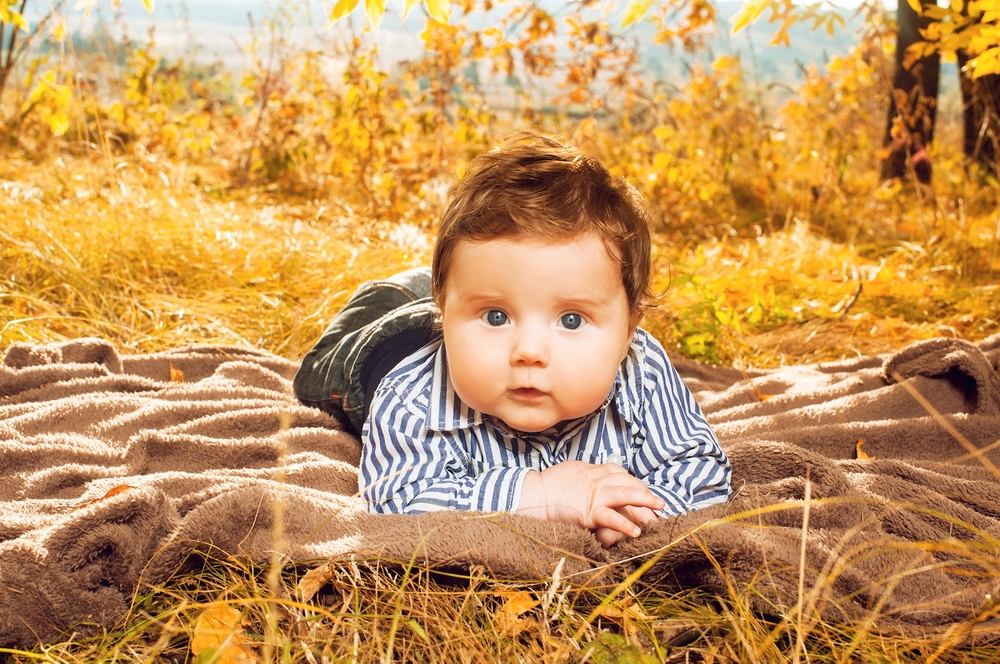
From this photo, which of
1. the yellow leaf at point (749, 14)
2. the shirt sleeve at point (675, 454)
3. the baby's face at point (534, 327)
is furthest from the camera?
the yellow leaf at point (749, 14)

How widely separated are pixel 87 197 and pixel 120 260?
0.91m

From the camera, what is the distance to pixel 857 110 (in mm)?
6363

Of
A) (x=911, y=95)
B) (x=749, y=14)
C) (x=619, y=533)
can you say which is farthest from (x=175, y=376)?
(x=911, y=95)

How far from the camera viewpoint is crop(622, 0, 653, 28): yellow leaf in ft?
7.22

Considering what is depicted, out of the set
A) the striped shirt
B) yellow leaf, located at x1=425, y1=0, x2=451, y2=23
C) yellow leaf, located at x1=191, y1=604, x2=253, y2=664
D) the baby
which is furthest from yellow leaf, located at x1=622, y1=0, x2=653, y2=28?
yellow leaf, located at x1=191, y1=604, x2=253, y2=664

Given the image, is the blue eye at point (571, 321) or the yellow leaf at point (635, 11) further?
the yellow leaf at point (635, 11)

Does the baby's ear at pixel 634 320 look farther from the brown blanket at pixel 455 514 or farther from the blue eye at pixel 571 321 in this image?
the brown blanket at pixel 455 514

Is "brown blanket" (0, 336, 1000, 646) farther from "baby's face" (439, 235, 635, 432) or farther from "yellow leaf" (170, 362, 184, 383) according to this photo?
"baby's face" (439, 235, 635, 432)

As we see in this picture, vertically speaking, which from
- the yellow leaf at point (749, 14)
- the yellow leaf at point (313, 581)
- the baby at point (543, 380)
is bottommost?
the yellow leaf at point (313, 581)

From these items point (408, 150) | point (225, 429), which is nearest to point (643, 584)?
point (225, 429)

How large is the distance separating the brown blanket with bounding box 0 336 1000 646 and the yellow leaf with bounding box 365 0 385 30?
1.05m

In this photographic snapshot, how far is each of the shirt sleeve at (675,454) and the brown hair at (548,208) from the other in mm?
239

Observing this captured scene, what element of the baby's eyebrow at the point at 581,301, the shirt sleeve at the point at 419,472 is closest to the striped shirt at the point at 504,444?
the shirt sleeve at the point at 419,472

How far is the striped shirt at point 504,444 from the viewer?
5.68 ft
